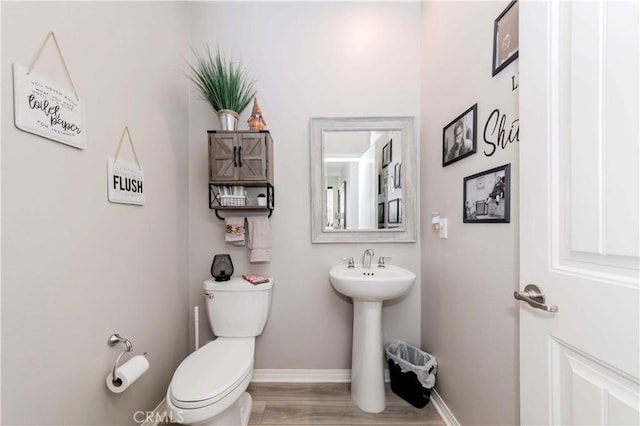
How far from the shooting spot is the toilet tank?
1505mm

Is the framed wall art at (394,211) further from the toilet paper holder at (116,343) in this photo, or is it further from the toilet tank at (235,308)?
the toilet paper holder at (116,343)

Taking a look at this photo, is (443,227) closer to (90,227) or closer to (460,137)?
(460,137)

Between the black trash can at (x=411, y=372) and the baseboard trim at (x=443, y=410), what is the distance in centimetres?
4

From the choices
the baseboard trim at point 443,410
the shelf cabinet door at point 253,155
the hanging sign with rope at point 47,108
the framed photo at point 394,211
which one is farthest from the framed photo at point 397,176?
the hanging sign with rope at point 47,108

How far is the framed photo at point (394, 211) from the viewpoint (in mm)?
1705

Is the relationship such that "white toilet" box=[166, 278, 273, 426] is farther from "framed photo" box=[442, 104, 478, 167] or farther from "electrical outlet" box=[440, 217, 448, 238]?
"framed photo" box=[442, 104, 478, 167]

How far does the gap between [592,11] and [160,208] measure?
1780mm

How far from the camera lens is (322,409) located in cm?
146

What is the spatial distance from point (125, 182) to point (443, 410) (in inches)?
80.0

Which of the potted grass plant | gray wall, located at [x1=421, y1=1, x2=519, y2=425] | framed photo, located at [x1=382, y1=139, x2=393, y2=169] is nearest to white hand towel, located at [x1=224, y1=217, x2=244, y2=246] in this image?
the potted grass plant

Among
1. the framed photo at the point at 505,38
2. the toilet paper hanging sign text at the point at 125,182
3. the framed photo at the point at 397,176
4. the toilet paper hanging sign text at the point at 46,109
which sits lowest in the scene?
the toilet paper hanging sign text at the point at 125,182

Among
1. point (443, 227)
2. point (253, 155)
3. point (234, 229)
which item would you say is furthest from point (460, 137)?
point (234, 229)

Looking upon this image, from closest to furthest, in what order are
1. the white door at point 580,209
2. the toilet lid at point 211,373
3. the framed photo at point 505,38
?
the white door at point 580,209 < the framed photo at point 505,38 < the toilet lid at point 211,373

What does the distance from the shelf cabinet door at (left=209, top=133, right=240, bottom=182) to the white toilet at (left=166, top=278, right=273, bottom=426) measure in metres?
0.66
